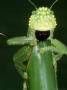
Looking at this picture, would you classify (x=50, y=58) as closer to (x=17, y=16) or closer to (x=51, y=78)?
(x=51, y=78)

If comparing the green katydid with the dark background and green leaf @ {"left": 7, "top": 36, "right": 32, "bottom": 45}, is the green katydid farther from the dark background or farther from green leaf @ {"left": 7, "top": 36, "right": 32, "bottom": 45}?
the dark background

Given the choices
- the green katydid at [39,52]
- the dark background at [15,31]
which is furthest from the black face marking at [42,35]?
the dark background at [15,31]

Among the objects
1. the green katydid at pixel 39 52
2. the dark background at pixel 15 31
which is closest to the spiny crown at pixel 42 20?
the green katydid at pixel 39 52

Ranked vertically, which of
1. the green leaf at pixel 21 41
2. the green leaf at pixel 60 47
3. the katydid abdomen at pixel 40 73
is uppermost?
the green leaf at pixel 21 41

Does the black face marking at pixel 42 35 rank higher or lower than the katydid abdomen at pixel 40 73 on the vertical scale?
higher

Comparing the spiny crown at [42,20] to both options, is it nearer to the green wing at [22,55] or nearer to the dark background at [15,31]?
the green wing at [22,55]

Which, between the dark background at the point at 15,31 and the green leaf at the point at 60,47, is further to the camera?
the dark background at the point at 15,31

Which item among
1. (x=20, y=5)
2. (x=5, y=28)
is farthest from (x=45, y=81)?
(x=20, y=5)

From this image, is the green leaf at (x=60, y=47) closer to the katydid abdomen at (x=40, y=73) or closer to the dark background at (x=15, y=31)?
the katydid abdomen at (x=40, y=73)
